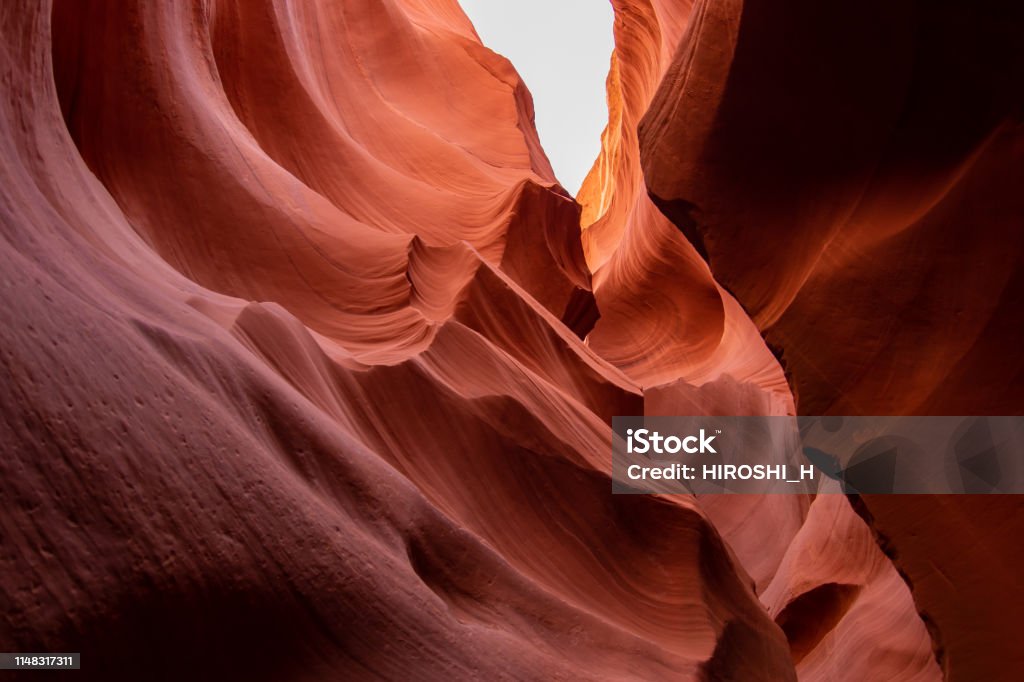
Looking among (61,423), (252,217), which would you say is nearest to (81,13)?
(252,217)

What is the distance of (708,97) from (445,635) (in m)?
2.10

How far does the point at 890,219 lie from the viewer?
331 cm

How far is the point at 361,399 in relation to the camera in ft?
11.1

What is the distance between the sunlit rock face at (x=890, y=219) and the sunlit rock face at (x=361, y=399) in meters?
0.02

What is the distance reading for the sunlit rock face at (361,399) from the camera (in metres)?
1.90

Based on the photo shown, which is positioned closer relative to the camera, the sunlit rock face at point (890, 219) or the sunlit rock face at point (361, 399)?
the sunlit rock face at point (361, 399)

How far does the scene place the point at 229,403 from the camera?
2.33 meters

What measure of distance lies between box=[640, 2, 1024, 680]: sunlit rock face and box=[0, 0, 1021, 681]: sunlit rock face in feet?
0.05

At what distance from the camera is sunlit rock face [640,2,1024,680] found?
3105 millimetres

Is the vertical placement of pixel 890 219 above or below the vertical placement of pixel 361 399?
above

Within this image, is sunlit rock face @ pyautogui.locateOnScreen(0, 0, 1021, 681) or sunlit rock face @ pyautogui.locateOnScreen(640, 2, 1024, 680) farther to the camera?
sunlit rock face @ pyautogui.locateOnScreen(640, 2, 1024, 680)

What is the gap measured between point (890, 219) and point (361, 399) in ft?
5.92

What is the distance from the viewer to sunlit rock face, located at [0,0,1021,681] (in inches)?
74.9

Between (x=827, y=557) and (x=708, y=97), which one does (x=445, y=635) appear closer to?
(x=708, y=97)
